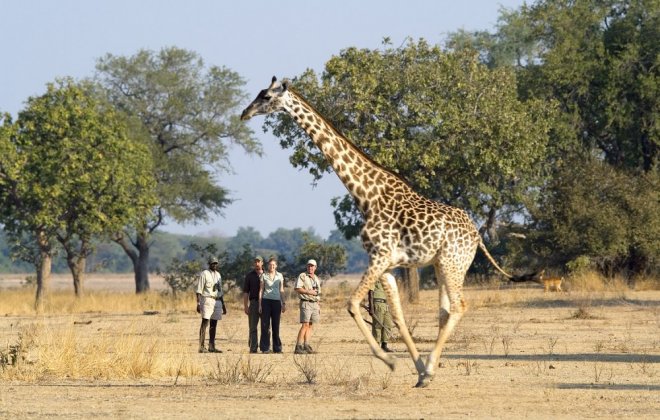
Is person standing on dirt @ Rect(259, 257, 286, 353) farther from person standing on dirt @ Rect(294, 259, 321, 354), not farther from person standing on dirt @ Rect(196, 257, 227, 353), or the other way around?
person standing on dirt @ Rect(196, 257, 227, 353)

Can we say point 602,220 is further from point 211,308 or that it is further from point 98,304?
point 211,308

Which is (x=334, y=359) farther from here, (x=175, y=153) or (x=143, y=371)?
(x=175, y=153)

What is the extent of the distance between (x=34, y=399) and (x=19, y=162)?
1060 inches

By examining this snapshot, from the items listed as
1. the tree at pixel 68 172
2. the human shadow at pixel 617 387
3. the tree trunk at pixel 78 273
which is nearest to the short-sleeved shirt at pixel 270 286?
the human shadow at pixel 617 387

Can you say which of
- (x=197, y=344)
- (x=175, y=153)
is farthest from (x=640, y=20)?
(x=197, y=344)

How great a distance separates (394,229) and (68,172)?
1066 inches

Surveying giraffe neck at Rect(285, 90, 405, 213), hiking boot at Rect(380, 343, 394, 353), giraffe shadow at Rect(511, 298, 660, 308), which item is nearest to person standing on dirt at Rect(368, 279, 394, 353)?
hiking boot at Rect(380, 343, 394, 353)

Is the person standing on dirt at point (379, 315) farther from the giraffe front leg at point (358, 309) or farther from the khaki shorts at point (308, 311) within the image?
the giraffe front leg at point (358, 309)

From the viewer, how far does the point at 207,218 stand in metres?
62.1

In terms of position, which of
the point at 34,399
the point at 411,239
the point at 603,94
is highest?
the point at 603,94

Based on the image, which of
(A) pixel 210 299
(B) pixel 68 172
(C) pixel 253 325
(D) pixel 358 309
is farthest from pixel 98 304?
(D) pixel 358 309

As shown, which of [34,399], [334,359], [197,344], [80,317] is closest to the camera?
[34,399]

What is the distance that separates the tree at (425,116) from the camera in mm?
37875

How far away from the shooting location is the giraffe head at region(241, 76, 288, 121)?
54.1 ft
